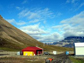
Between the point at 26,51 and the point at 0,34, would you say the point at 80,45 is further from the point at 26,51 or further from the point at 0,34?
the point at 0,34

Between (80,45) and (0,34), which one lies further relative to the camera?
(0,34)

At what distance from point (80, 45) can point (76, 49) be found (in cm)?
294

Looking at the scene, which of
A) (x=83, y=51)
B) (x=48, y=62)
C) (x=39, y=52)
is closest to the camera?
(x=48, y=62)

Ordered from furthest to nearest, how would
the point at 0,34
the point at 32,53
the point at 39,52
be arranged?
the point at 0,34 < the point at 39,52 < the point at 32,53

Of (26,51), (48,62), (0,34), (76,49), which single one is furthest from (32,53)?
(0,34)

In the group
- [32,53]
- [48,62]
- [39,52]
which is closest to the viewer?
[48,62]

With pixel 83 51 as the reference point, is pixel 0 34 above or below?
above

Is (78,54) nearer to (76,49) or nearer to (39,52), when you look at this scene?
(76,49)

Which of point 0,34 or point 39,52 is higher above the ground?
point 0,34

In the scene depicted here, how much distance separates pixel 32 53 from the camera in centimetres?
6806

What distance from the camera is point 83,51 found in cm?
6272

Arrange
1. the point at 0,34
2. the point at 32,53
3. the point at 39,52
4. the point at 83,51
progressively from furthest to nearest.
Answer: the point at 0,34 → the point at 39,52 → the point at 32,53 → the point at 83,51

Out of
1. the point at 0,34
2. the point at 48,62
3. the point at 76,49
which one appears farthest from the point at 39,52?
the point at 0,34

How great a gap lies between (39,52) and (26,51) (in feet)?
31.5
